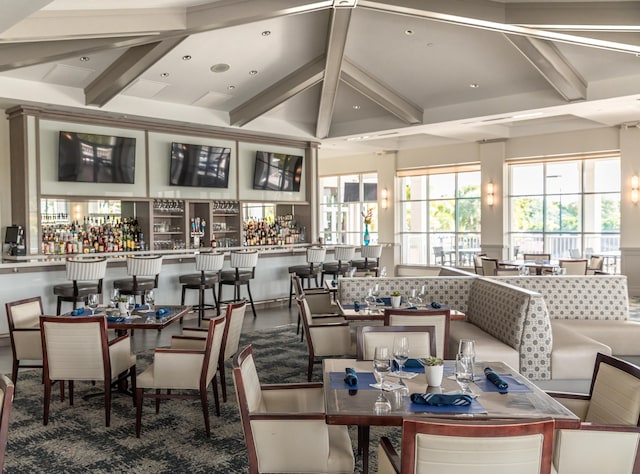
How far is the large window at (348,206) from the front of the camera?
1559 cm

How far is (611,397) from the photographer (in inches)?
111

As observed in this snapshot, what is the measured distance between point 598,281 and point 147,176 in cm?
702

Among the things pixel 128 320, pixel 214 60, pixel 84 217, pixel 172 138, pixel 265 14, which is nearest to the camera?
pixel 128 320

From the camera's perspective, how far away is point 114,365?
14.3 ft

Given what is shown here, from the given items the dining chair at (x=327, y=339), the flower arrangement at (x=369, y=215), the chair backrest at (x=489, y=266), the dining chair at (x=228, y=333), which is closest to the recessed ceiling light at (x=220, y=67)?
the dining chair at (x=327, y=339)

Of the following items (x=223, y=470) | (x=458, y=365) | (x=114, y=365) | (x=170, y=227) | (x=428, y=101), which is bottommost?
(x=223, y=470)

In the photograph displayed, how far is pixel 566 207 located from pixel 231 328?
10174 millimetres

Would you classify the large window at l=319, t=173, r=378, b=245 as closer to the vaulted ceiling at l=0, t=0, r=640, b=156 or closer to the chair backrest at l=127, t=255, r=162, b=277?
the vaulted ceiling at l=0, t=0, r=640, b=156

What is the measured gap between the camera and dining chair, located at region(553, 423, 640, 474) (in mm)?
Result: 2426

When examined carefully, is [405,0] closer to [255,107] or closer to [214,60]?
[214,60]

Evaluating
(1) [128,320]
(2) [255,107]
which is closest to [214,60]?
(2) [255,107]

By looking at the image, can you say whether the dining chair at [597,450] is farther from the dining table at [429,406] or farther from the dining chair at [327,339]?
the dining chair at [327,339]

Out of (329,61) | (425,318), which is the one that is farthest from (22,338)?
(329,61)

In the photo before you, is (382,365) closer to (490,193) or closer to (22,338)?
(22,338)
